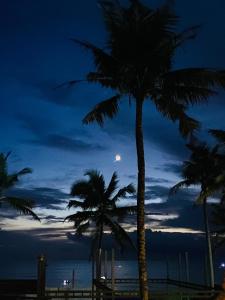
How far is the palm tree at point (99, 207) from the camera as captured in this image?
120 ft

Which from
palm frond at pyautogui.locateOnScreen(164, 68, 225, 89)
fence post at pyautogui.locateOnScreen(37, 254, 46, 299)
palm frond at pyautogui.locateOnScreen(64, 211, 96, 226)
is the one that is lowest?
fence post at pyautogui.locateOnScreen(37, 254, 46, 299)

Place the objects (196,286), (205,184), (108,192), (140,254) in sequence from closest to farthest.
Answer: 1. (140,254)
2. (196,286)
3. (205,184)
4. (108,192)

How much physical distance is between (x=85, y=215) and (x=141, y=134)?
20.8m

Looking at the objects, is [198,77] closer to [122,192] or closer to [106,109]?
[106,109]

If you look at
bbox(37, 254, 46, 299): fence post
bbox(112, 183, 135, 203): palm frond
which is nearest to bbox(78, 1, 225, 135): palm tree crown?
bbox(37, 254, 46, 299): fence post

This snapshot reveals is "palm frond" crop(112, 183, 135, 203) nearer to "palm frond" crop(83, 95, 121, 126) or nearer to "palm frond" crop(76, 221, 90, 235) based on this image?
"palm frond" crop(76, 221, 90, 235)

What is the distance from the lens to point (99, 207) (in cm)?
3691

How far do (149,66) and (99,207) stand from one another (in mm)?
21070

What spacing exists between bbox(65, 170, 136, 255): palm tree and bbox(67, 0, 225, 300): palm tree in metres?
19.7

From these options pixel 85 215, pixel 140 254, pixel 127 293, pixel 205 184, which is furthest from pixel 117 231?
pixel 140 254

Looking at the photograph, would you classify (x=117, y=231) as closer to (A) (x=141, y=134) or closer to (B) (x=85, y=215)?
(B) (x=85, y=215)

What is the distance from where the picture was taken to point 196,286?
79.4ft

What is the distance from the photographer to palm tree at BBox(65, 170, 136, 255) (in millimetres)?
36562

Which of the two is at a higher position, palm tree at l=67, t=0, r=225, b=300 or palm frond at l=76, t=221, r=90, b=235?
palm tree at l=67, t=0, r=225, b=300
